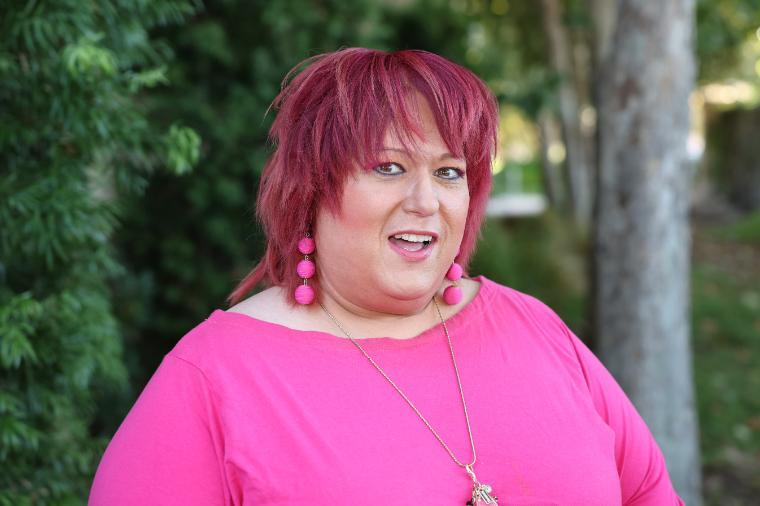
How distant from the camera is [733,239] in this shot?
1276 centimetres

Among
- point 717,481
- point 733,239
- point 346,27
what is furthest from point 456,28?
point 733,239

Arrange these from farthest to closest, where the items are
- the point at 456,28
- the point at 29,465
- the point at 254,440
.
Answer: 1. the point at 456,28
2. the point at 29,465
3. the point at 254,440

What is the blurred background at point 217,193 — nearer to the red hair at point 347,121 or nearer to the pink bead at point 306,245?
the red hair at point 347,121

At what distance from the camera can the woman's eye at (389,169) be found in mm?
1927

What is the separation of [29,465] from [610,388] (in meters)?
1.80

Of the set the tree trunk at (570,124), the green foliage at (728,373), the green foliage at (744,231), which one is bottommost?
the green foliage at (744,231)

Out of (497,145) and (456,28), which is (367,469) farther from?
(456,28)

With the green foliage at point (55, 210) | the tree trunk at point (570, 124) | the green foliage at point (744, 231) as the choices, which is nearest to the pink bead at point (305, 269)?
the green foliage at point (55, 210)

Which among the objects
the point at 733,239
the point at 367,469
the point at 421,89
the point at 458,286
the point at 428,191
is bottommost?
the point at 733,239

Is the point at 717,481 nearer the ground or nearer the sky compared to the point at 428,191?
nearer the ground

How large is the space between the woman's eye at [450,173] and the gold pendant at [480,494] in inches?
26.6

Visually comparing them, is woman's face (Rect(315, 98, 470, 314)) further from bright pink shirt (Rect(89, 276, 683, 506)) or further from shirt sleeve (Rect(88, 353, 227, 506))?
shirt sleeve (Rect(88, 353, 227, 506))

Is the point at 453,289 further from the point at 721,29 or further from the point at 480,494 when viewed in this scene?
the point at 721,29

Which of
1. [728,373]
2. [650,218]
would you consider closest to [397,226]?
[650,218]
